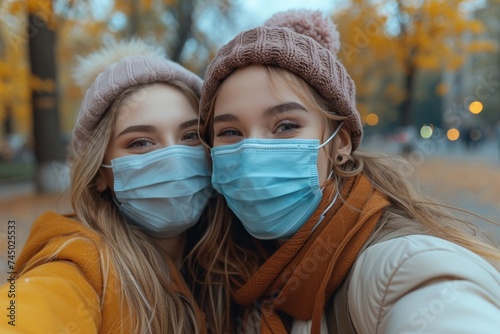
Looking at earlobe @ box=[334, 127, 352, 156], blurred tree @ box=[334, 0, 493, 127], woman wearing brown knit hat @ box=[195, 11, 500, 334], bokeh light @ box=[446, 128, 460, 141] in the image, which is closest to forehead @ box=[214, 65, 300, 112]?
woman wearing brown knit hat @ box=[195, 11, 500, 334]

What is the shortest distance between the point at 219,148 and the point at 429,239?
3.27 ft

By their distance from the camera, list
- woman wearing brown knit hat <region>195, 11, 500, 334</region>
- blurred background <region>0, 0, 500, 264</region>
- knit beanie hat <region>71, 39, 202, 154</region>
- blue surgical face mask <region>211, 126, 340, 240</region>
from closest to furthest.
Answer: woman wearing brown knit hat <region>195, 11, 500, 334</region>
blue surgical face mask <region>211, 126, 340, 240</region>
knit beanie hat <region>71, 39, 202, 154</region>
blurred background <region>0, 0, 500, 264</region>

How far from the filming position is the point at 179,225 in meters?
2.28

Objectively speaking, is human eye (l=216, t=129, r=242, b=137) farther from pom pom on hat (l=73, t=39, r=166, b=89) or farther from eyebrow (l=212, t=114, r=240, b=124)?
pom pom on hat (l=73, t=39, r=166, b=89)

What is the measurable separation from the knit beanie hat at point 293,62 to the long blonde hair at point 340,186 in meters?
0.04

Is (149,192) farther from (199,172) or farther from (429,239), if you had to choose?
(429,239)

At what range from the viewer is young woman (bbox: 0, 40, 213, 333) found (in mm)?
1860

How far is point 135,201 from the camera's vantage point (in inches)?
89.8

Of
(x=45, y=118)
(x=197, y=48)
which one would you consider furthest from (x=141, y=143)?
(x=197, y=48)

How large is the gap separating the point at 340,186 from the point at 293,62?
22.7 inches

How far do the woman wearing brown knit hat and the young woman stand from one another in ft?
0.75

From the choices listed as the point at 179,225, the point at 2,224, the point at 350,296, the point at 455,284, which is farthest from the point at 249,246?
the point at 2,224

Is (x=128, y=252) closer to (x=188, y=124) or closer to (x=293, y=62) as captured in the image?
(x=188, y=124)

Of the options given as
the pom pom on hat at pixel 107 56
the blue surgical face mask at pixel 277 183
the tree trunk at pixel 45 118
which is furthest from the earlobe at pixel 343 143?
the tree trunk at pixel 45 118
